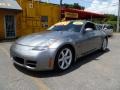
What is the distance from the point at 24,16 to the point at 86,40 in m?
11.3

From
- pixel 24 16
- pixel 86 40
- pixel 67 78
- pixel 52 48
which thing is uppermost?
pixel 24 16

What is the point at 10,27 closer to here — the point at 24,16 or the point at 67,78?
the point at 24,16

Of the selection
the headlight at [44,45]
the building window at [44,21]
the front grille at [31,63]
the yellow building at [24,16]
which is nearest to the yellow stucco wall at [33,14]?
the yellow building at [24,16]

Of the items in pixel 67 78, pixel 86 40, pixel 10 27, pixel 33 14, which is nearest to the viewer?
pixel 67 78

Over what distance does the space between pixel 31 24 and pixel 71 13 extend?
5.89m

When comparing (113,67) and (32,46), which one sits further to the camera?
(113,67)

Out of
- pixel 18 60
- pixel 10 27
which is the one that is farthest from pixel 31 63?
pixel 10 27

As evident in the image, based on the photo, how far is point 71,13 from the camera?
2141cm

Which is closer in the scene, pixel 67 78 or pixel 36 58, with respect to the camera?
pixel 36 58

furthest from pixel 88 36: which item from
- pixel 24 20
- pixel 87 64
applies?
pixel 24 20

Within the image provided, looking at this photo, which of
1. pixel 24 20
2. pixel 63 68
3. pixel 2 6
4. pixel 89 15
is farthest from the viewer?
pixel 89 15

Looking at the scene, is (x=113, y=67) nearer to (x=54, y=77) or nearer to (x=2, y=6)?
(x=54, y=77)

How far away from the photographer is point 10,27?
15.7m

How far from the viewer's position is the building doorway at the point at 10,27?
15.4m
